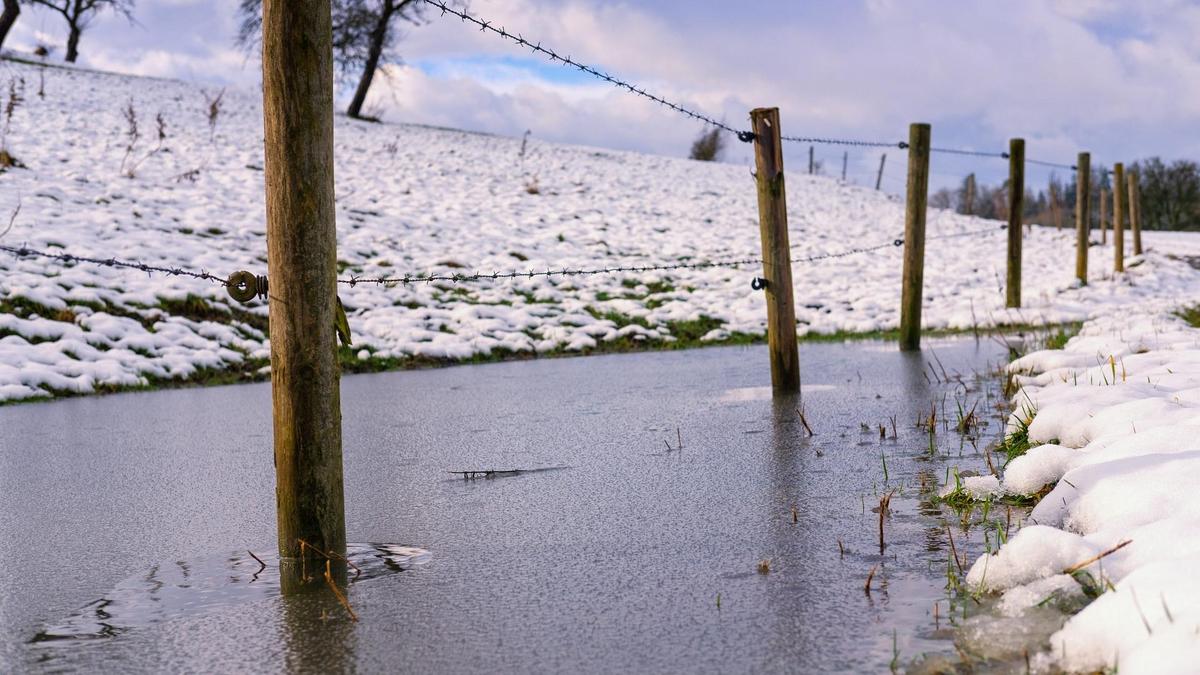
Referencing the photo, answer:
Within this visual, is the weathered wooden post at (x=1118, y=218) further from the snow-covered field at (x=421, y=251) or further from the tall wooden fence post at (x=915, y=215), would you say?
the tall wooden fence post at (x=915, y=215)

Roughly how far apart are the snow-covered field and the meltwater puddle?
5.94 meters

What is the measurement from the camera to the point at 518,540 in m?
3.67

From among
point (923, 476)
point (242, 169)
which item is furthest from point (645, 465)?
point (242, 169)

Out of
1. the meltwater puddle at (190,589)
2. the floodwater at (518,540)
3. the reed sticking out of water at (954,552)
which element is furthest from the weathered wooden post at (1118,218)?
the meltwater puddle at (190,589)

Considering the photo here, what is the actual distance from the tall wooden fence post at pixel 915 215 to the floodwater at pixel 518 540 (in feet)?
9.61

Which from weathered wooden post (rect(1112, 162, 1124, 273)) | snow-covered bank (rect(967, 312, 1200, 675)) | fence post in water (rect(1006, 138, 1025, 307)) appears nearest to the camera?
snow-covered bank (rect(967, 312, 1200, 675))

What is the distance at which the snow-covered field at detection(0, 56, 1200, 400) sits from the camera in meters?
10.6

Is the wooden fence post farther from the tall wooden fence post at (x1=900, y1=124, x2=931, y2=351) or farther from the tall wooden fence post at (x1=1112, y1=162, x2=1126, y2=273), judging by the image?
the tall wooden fence post at (x1=900, y1=124, x2=931, y2=351)

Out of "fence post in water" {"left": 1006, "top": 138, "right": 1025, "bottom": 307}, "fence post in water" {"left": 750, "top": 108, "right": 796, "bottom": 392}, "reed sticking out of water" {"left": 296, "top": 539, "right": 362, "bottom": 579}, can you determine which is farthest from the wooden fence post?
"reed sticking out of water" {"left": 296, "top": 539, "right": 362, "bottom": 579}

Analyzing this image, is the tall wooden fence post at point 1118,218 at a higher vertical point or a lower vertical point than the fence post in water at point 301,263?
higher

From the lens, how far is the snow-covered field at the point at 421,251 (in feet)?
34.6

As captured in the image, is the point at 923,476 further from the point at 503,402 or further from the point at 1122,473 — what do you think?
the point at 503,402

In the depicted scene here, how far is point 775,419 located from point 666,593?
3.27m

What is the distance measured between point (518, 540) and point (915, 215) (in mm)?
7227
